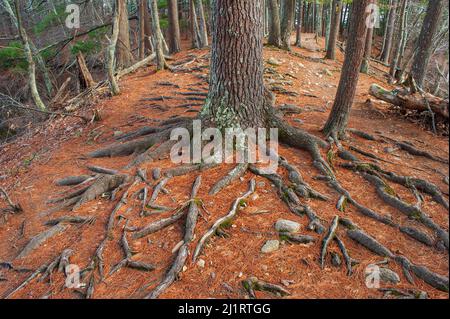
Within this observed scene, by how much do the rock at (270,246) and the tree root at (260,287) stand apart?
40 centimetres

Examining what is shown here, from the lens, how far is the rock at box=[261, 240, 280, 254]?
3.21 m

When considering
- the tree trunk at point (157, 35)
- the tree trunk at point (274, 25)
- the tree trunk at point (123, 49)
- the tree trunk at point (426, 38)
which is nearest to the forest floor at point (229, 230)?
the tree trunk at point (426, 38)

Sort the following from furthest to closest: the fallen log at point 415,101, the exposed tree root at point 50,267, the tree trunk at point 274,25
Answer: the tree trunk at point 274,25 → the fallen log at point 415,101 → the exposed tree root at point 50,267

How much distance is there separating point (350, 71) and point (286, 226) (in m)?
3.07

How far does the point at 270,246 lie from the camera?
3.25 meters

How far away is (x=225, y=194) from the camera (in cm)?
408

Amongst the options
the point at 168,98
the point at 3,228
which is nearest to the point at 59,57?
the point at 168,98

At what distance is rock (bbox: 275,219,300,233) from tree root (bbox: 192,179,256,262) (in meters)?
0.56

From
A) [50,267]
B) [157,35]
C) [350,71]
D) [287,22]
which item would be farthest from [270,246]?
[287,22]

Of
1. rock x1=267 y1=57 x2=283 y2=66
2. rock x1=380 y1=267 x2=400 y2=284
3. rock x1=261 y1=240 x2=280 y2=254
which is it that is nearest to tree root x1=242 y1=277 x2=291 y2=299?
rock x1=261 y1=240 x2=280 y2=254

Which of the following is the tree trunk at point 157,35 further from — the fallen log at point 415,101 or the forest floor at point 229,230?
the fallen log at point 415,101

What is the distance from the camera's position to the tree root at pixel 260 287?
108 inches
